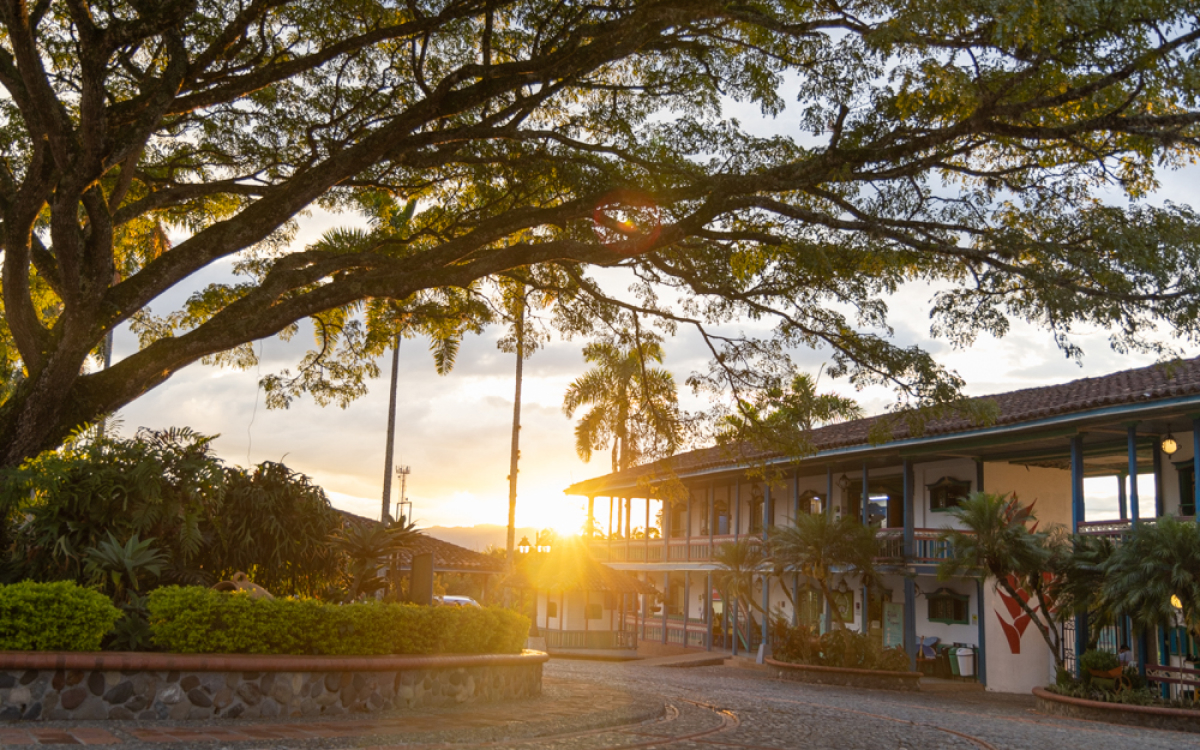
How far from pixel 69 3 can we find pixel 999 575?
656 inches

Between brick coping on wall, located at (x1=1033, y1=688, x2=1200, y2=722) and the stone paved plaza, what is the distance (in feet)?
2.04

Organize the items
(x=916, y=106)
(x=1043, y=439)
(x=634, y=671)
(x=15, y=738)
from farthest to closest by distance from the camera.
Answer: (x=634, y=671) → (x=1043, y=439) → (x=916, y=106) → (x=15, y=738)

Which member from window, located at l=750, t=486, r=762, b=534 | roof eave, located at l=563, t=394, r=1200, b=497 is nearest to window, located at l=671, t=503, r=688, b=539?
window, located at l=750, t=486, r=762, b=534

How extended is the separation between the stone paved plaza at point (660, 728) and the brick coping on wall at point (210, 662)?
0.51m

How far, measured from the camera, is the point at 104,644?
9320 mm

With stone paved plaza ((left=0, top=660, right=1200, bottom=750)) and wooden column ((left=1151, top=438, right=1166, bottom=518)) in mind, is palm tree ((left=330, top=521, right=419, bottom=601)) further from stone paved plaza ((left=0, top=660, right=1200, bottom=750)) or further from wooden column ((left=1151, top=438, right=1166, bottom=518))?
wooden column ((left=1151, top=438, right=1166, bottom=518))

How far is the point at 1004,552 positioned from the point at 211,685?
13.9m

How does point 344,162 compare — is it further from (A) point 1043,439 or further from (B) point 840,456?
(B) point 840,456

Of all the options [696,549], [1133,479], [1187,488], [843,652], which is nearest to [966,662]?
[843,652]

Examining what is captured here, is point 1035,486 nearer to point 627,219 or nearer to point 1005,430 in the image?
point 1005,430

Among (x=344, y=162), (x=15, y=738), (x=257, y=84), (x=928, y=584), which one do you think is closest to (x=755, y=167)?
(x=344, y=162)

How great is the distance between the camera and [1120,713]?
631 inches

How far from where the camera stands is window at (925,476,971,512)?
24.9m

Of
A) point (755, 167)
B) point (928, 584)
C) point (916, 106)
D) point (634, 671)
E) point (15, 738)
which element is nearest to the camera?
point (15, 738)
